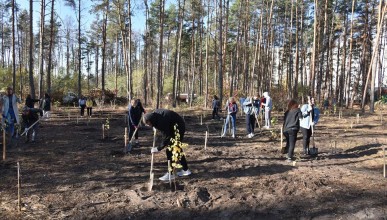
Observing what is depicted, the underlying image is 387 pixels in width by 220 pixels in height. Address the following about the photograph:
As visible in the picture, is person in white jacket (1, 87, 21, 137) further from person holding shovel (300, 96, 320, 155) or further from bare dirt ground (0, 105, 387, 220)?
person holding shovel (300, 96, 320, 155)

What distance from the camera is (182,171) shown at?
6250 millimetres

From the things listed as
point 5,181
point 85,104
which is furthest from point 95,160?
point 85,104

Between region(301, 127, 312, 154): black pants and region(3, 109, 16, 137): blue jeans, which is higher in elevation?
region(3, 109, 16, 137): blue jeans

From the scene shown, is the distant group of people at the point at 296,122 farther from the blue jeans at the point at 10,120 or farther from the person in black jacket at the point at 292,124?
the blue jeans at the point at 10,120

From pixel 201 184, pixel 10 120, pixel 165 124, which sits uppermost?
pixel 165 124

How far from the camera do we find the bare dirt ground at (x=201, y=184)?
465cm

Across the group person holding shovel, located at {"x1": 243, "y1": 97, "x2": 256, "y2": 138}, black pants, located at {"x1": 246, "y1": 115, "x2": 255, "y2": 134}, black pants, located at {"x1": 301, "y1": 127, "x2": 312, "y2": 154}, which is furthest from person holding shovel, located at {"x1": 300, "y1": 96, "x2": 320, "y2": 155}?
black pants, located at {"x1": 246, "y1": 115, "x2": 255, "y2": 134}

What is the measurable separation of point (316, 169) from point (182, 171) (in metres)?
3.04

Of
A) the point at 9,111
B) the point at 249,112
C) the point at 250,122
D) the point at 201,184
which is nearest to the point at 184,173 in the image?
the point at 201,184

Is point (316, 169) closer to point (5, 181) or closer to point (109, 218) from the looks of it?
point (109, 218)

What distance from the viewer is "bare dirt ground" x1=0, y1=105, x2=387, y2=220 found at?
4.65 metres

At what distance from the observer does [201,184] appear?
227 inches

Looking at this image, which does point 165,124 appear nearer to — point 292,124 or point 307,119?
point 292,124

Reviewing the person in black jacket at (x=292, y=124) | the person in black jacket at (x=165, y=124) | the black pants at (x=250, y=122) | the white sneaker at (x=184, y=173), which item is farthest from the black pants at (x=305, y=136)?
the person in black jacket at (x=165, y=124)
